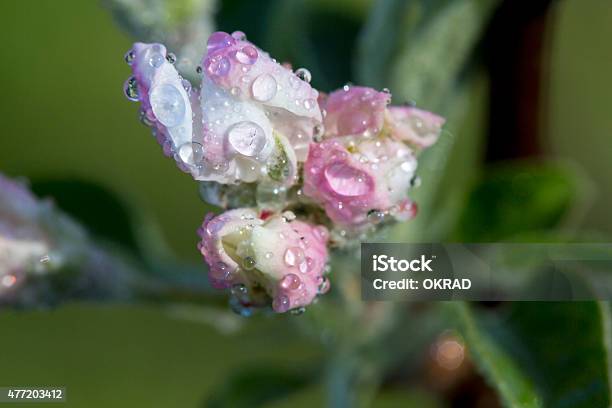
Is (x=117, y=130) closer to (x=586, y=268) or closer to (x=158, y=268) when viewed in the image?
(x=158, y=268)

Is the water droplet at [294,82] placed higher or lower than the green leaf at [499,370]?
higher

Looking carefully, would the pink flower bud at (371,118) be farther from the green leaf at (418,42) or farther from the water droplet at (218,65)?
the green leaf at (418,42)

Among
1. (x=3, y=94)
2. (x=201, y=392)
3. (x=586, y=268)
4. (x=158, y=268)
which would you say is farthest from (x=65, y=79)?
(x=586, y=268)

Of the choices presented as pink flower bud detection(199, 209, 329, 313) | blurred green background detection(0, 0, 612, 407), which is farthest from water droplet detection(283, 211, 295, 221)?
blurred green background detection(0, 0, 612, 407)

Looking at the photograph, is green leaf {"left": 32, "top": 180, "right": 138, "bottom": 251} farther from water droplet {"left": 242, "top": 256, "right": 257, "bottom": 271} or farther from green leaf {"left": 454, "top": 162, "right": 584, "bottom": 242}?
water droplet {"left": 242, "top": 256, "right": 257, "bottom": 271}

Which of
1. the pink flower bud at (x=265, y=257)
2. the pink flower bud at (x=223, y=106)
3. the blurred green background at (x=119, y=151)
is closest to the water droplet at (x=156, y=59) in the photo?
the pink flower bud at (x=223, y=106)

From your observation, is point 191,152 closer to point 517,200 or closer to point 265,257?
point 265,257
